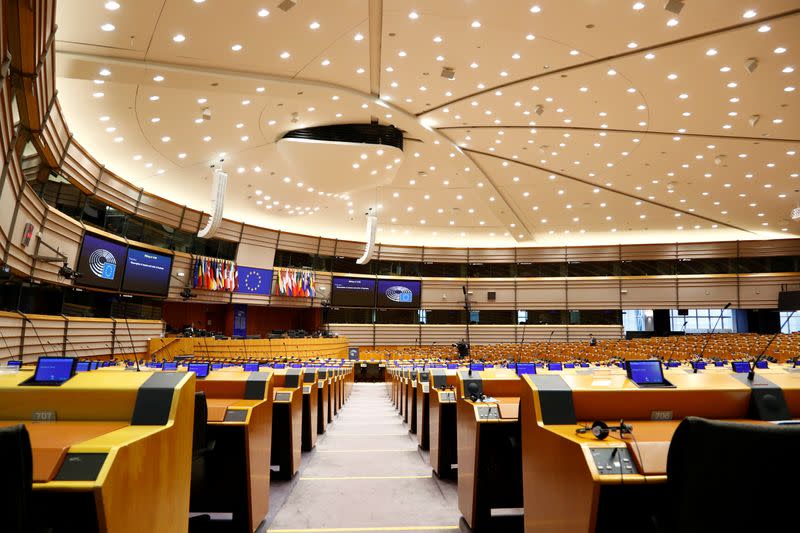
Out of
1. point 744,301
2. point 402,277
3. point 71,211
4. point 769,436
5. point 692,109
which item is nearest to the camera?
point 769,436

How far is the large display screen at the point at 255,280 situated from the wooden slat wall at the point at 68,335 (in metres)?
5.05

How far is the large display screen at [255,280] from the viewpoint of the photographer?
2300cm

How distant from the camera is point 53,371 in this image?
2328mm

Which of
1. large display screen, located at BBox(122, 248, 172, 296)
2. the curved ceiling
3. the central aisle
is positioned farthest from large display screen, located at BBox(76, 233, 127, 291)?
the central aisle

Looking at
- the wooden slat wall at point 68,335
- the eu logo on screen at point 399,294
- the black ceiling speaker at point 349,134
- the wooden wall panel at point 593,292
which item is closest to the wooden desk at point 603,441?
the wooden slat wall at point 68,335

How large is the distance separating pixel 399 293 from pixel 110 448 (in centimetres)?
2650

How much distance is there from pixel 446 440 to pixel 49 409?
3.50m

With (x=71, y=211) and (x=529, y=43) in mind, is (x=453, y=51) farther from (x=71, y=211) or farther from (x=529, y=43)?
(x=71, y=211)

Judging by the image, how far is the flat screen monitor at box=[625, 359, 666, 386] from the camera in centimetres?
257

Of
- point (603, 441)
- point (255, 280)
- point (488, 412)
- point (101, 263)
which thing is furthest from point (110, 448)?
point (255, 280)

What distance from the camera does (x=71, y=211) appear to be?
1465 centimetres

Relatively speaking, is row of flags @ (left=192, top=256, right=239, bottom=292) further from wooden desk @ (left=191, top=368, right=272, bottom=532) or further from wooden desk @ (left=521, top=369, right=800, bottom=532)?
wooden desk @ (left=521, top=369, right=800, bottom=532)

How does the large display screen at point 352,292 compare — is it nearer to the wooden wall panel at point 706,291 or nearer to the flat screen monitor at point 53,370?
the wooden wall panel at point 706,291

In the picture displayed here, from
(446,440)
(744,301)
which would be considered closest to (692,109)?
(446,440)
